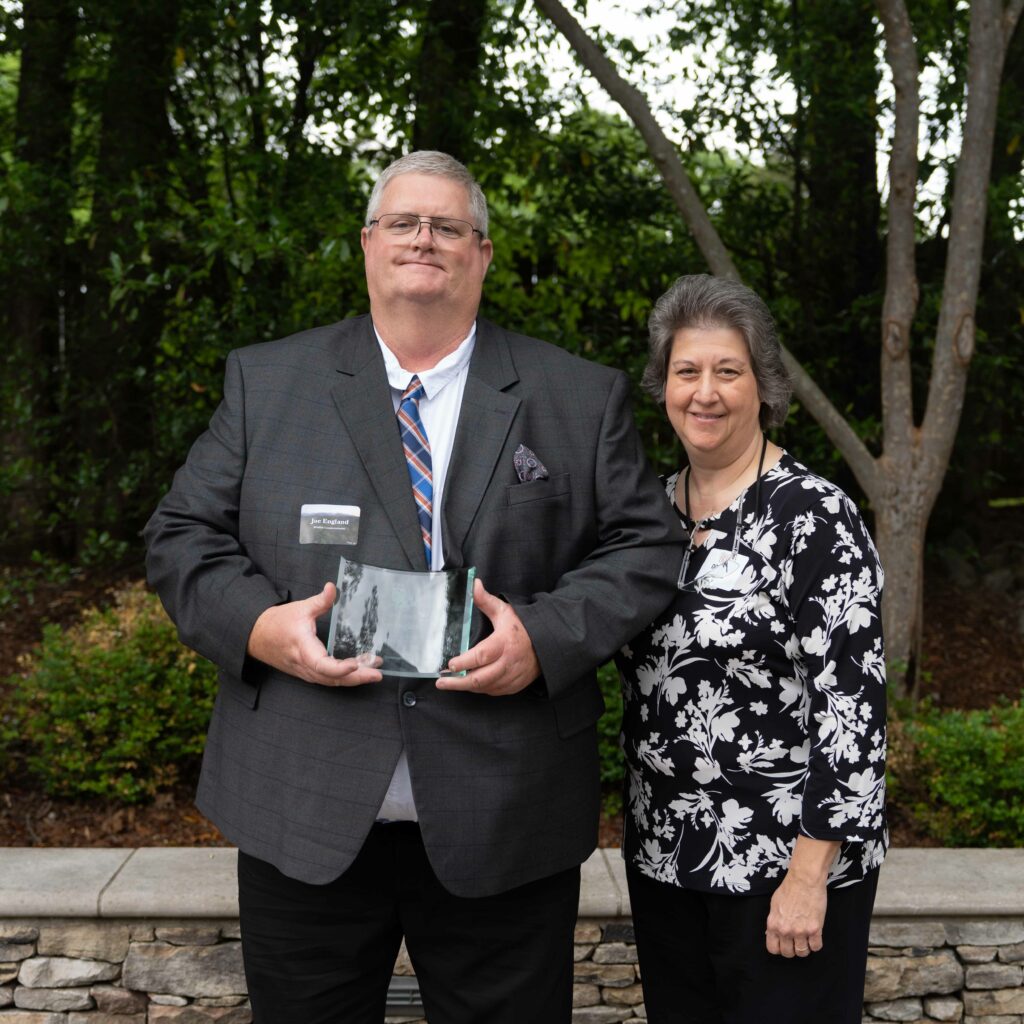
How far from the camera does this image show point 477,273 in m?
2.38

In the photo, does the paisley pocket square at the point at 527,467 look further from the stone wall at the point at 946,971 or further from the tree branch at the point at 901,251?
the tree branch at the point at 901,251

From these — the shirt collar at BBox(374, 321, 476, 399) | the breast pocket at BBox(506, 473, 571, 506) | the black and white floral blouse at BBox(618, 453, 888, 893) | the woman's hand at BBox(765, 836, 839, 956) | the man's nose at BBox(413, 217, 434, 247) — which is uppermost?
the man's nose at BBox(413, 217, 434, 247)

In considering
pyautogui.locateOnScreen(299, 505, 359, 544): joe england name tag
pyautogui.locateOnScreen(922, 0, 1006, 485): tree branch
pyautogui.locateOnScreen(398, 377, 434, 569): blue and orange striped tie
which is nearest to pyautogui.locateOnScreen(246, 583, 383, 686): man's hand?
pyautogui.locateOnScreen(299, 505, 359, 544): joe england name tag

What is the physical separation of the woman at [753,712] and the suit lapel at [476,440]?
13.7 inches

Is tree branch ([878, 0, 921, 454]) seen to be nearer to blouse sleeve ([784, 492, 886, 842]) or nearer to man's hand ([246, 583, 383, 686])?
blouse sleeve ([784, 492, 886, 842])

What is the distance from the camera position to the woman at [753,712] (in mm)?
2188

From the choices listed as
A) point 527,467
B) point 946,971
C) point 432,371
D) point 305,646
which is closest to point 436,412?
point 432,371

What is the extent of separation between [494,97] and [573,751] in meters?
3.99

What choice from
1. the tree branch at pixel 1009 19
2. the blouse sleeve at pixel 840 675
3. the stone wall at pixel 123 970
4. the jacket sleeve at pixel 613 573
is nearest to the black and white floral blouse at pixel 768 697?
the blouse sleeve at pixel 840 675

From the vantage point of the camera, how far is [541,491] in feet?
7.45

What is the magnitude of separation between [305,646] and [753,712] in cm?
89

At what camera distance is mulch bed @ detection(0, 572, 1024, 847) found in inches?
164

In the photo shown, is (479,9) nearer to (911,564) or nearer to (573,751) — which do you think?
(911,564)

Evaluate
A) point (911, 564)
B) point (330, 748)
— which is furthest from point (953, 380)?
point (330, 748)
